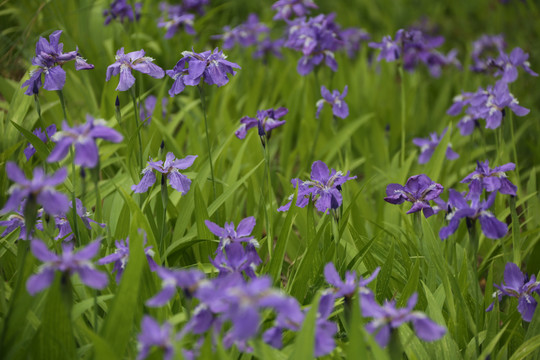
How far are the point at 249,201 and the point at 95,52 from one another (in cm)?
203

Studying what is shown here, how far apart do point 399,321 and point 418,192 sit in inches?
30.7

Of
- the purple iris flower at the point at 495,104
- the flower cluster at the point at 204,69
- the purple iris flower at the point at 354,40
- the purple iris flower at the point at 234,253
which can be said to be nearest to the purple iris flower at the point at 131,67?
the flower cluster at the point at 204,69

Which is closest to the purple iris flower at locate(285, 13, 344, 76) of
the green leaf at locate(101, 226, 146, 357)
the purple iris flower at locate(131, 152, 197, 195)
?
the purple iris flower at locate(131, 152, 197, 195)

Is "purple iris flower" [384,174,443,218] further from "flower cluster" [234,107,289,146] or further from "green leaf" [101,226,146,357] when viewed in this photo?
"green leaf" [101,226,146,357]

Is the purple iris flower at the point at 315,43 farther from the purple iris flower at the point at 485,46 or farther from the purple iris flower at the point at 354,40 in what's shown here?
the purple iris flower at the point at 354,40

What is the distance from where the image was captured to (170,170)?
180cm

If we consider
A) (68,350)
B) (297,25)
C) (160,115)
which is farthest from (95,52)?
(68,350)

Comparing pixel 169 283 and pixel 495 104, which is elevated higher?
pixel 169 283

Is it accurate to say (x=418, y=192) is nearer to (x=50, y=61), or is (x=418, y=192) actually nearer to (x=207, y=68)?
(x=207, y=68)

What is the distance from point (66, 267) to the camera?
1146 millimetres

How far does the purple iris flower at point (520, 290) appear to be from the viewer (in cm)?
177

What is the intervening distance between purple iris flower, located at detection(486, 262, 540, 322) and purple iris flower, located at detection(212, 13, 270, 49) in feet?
9.10

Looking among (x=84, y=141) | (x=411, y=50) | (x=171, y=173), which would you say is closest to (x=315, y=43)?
(x=171, y=173)

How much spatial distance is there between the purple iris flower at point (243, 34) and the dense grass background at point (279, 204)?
0.17 meters
